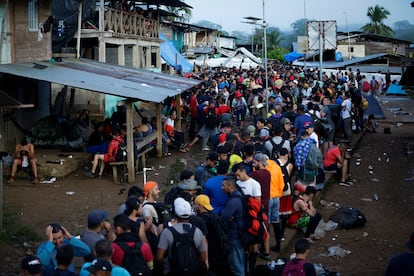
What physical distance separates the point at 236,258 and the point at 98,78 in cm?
775

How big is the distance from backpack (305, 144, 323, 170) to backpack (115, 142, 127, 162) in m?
4.40

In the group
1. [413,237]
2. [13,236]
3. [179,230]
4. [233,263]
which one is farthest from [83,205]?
[413,237]

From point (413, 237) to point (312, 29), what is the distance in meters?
23.8

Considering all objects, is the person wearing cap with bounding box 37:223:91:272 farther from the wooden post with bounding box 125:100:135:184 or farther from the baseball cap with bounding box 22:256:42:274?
the wooden post with bounding box 125:100:135:184

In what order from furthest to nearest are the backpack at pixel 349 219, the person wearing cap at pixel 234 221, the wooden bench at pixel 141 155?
the wooden bench at pixel 141 155, the backpack at pixel 349 219, the person wearing cap at pixel 234 221

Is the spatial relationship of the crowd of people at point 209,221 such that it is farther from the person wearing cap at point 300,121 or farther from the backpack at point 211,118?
the backpack at point 211,118

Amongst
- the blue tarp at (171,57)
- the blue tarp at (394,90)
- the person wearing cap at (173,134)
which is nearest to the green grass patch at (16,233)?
the person wearing cap at (173,134)

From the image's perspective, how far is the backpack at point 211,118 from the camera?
55.3 ft

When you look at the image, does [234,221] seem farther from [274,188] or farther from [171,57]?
[171,57]

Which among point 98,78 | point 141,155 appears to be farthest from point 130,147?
point 98,78

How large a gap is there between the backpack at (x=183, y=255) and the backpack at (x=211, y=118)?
10.5m

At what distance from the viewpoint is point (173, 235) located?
6.39m

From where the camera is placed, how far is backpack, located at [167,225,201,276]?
6359mm

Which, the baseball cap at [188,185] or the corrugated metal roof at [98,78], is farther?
the corrugated metal roof at [98,78]
